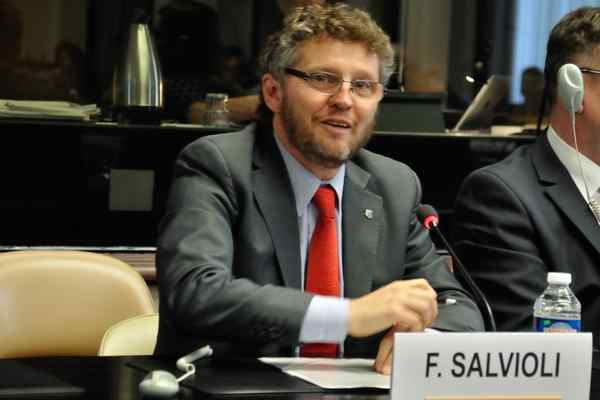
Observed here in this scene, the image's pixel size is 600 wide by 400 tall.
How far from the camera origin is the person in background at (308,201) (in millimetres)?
2312

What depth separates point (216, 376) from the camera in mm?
1953

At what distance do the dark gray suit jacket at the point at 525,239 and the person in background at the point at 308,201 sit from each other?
0.16m

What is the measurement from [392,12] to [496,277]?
2722mm

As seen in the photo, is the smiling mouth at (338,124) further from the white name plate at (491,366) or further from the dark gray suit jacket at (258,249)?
the white name plate at (491,366)

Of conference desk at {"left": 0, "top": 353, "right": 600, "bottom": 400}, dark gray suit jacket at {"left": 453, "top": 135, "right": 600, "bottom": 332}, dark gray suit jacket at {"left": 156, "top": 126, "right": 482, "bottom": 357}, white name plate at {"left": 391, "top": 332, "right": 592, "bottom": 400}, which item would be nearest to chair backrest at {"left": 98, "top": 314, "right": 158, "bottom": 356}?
dark gray suit jacket at {"left": 156, "top": 126, "right": 482, "bottom": 357}

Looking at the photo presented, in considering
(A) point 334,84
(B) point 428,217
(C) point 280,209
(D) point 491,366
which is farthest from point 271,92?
(D) point 491,366

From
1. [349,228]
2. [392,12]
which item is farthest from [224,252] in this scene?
[392,12]

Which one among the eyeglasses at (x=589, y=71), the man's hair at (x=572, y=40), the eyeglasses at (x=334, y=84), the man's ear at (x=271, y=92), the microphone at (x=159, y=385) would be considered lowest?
the microphone at (x=159, y=385)

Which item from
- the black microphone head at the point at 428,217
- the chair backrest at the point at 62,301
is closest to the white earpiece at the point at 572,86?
the black microphone head at the point at 428,217

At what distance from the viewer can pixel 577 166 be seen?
281cm

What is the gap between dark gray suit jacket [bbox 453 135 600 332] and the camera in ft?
8.70

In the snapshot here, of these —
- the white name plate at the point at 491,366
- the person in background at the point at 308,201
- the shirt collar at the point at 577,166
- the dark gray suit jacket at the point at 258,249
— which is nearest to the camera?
the white name plate at the point at 491,366

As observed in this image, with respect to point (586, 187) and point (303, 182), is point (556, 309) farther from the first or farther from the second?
point (303, 182)

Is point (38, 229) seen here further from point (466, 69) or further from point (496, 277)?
point (466, 69)
